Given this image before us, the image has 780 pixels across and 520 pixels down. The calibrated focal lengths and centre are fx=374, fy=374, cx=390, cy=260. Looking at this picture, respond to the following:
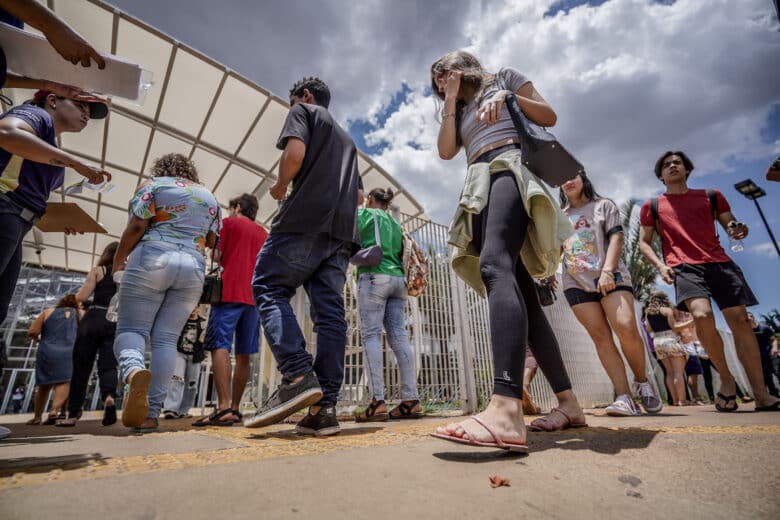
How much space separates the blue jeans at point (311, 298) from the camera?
6.72 feet

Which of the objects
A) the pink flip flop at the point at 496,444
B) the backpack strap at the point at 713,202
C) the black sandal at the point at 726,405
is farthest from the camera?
the backpack strap at the point at 713,202

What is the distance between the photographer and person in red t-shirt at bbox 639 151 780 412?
2.90 m

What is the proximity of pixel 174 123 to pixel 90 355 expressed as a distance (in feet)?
13.8

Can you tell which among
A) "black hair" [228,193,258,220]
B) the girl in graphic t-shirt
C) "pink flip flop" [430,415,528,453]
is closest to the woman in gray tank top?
"pink flip flop" [430,415,528,453]

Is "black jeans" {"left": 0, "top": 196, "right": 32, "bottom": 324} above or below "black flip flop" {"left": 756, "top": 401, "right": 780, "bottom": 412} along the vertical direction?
above

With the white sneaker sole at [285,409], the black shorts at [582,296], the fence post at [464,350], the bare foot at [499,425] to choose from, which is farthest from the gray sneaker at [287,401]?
the fence post at [464,350]

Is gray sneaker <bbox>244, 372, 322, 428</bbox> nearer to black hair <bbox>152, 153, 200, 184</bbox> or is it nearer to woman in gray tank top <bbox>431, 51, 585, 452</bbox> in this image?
woman in gray tank top <bbox>431, 51, 585, 452</bbox>

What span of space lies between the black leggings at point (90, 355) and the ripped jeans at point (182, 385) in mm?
848

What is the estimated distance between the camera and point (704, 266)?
305cm

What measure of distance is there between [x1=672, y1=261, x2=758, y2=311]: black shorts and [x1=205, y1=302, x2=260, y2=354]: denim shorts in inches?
141

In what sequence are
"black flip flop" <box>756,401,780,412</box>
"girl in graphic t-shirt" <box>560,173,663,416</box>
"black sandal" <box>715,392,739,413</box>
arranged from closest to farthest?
"black flip flop" <box>756,401,780,412</box>, "girl in graphic t-shirt" <box>560,173,663,416</box>, "black sandal" <box>715,392,739,413</box>

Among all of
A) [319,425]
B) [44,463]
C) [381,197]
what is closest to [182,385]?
[381,197]

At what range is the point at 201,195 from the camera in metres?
2.77

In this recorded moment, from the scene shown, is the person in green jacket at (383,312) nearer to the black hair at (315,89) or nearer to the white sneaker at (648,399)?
the black hair at (315,89)
